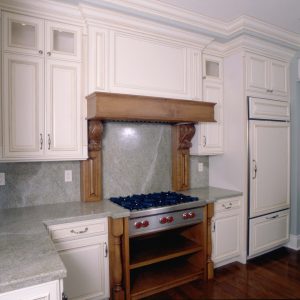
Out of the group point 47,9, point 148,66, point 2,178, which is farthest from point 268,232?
point 47,9

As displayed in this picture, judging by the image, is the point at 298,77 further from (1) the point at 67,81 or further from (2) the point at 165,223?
(1) the point at 67,81

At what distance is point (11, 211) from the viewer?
2205mm

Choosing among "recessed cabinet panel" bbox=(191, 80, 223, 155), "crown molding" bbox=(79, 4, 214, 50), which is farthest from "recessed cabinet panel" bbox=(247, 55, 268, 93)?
"crown molding" bbox=(79, 4, 214, 50)

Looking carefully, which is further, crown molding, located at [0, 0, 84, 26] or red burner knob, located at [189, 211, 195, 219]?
red burner knob, located at [189, 211, 195, 219]

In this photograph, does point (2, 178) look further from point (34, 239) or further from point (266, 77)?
point (266, 77)

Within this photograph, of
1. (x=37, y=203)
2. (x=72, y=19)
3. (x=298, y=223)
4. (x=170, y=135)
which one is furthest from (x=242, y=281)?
(x=72, y=19)

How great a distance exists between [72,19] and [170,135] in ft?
5.15

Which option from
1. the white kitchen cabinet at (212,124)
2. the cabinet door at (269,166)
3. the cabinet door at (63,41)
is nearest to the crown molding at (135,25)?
the cabinet door at (63,41)

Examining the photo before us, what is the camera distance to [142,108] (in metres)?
2.39

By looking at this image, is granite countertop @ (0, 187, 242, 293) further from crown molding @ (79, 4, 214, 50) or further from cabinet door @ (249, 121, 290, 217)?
crown molding @ (79, 4, 214, 50)

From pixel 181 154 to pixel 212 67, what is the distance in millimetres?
1108

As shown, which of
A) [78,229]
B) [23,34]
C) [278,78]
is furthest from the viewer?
[278,78]

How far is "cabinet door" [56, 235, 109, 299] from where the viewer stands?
6.64 ft

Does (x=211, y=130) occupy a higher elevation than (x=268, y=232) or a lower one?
higher
